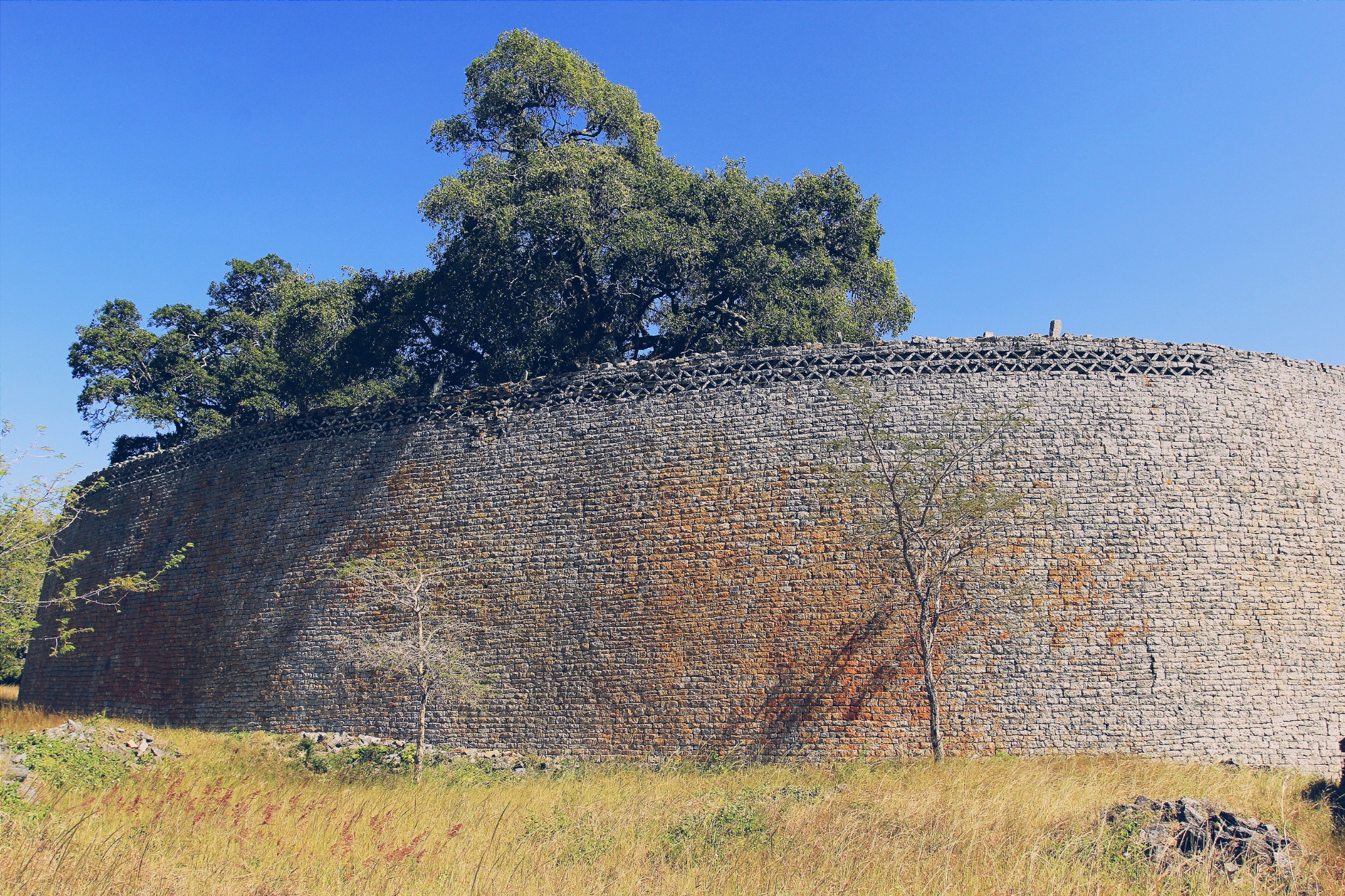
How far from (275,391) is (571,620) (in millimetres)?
19286

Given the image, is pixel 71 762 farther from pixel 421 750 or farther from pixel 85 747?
pixel 421 750

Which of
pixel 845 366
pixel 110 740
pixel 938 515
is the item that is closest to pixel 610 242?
pixel 845 366

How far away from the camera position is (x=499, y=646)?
13664mm

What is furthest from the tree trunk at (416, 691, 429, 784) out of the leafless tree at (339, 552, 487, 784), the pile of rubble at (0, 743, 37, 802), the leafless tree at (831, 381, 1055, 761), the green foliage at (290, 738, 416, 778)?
the leafless tree at (831, 381, 1055, 761)

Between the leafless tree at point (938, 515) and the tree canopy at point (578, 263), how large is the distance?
6848mm

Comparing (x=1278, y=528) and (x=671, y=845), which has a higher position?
(x=1278, y=528)

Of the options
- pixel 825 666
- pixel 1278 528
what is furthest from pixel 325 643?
pixel 1278 528

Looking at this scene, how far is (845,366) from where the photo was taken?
13.1 m

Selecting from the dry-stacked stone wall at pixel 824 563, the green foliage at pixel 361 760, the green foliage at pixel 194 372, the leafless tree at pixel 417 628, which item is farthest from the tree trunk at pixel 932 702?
the green foliage at pixel 194 372

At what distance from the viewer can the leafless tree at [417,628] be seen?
515 inches

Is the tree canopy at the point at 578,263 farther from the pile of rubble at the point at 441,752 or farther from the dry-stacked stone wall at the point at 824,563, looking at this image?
the pile of rubble at the point at 441,752

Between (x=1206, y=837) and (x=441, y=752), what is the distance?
976cm

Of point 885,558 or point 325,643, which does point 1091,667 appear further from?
point 325,643

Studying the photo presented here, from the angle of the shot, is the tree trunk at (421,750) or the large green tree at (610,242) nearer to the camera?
the tree trunk at (421,750)
